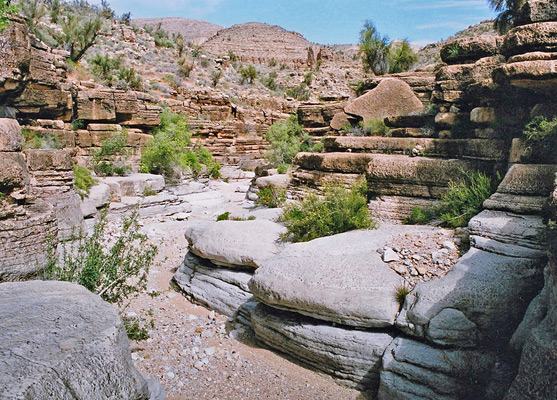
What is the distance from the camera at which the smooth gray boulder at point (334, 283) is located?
12.5 ft

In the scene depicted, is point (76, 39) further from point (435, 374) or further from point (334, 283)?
point (435, 374)

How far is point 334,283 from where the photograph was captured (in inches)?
161

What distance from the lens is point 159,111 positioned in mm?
15539

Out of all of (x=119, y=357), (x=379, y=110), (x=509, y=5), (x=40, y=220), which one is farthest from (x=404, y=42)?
→ (x=119, y=357)

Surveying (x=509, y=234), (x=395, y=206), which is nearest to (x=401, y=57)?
(x=395, y=206)

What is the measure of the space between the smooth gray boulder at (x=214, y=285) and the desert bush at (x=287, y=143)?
946 cm

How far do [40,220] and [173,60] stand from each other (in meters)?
27.1

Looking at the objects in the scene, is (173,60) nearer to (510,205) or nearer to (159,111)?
(159,111)

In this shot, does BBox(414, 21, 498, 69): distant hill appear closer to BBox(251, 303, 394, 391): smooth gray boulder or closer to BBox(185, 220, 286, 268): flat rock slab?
BBox(185, 220, 286, 268): flat rock slab

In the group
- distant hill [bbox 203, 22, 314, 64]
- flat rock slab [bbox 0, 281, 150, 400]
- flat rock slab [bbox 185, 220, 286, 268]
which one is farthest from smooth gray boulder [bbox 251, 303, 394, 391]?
A: distant hill [bbox 203, 22, 314, 64]

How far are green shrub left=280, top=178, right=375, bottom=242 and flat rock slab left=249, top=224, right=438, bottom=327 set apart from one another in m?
0.71

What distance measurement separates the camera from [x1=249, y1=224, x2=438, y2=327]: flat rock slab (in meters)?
3.80

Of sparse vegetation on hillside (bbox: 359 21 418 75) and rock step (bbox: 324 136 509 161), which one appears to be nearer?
rock step (bbox: 324 136 509 161)

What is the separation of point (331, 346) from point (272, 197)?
20.7 feet
